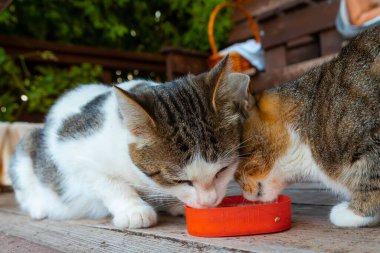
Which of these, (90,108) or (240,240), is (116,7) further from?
(240,240)

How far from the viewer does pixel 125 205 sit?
5.08 ft

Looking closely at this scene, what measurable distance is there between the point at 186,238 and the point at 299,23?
7.83 feet

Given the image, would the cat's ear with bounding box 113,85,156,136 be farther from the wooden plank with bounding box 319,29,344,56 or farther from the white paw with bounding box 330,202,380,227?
the wooden plank with bounding box 319,29,344,56

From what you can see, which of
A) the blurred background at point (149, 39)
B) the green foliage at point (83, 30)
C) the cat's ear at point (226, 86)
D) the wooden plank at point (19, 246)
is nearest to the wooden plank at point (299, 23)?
the blurred background at point (149, 39)

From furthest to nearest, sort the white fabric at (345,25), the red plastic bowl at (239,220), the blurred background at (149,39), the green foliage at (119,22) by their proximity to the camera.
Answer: the green foliage at (119,22) < the blurred background at (149,39) < the white fabric at (345,25) < the red plastic bowl at (239,220)

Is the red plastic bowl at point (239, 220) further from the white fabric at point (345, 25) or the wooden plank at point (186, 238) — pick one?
the white fabric at point (345, 25)

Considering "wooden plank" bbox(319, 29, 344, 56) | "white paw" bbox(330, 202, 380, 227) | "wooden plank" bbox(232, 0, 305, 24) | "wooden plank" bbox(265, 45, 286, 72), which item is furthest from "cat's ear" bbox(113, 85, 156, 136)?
"wooden plank" bbox(232, 0, 305, 24)

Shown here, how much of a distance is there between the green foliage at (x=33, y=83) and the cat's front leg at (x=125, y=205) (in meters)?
2.25

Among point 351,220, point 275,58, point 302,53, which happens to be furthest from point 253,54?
point 351,220

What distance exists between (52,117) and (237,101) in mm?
984

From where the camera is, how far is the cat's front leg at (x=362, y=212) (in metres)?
1.23

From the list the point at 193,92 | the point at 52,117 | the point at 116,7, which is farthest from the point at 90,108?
the point at 116,7

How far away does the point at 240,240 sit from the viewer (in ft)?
3.79

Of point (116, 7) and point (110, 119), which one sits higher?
point (116, 7)
